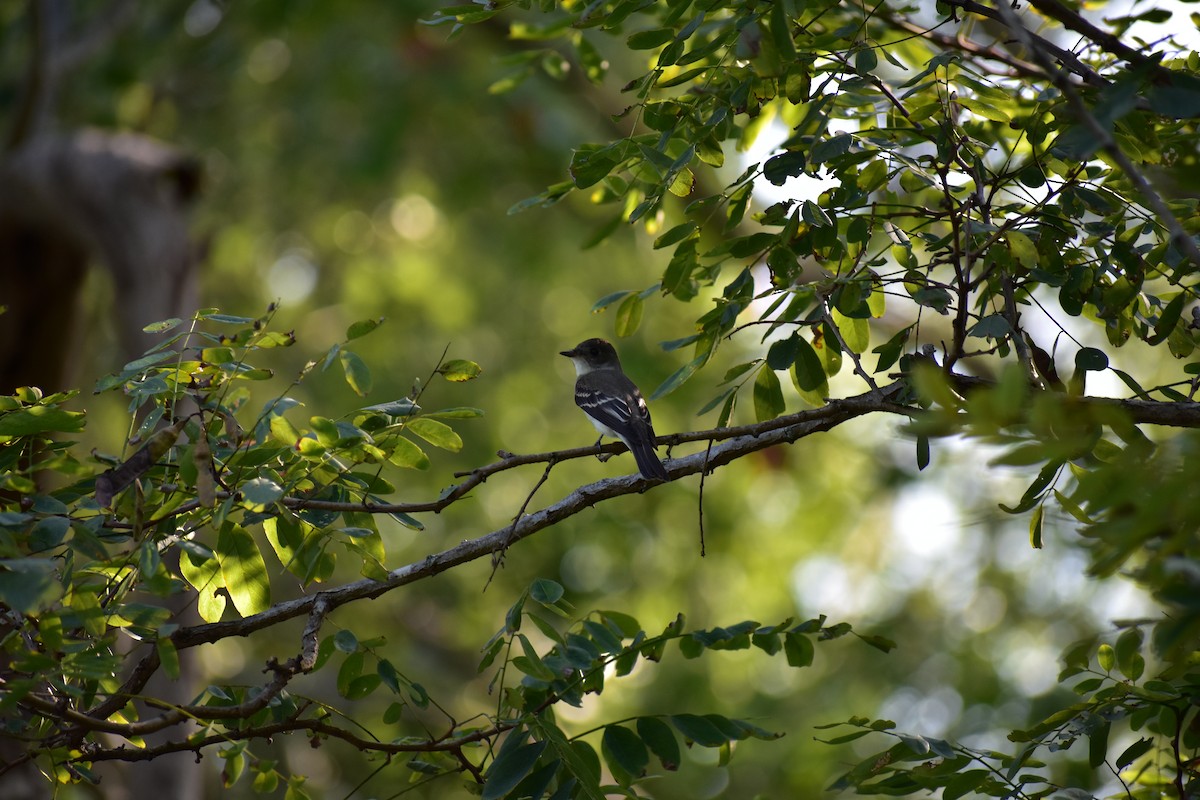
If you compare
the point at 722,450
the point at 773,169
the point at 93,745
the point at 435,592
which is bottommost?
the point at 435,592

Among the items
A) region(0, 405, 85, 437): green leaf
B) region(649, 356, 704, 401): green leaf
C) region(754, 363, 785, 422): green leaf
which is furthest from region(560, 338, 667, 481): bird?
region(0, 405, 85, 437): green leaf

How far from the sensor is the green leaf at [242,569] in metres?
3.16

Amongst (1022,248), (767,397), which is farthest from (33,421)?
(1022,248)

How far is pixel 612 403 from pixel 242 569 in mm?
3713

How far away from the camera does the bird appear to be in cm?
512

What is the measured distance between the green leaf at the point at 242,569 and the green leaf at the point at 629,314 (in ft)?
5.07

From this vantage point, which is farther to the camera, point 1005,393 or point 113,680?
point 113,680

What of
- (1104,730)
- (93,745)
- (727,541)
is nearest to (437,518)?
(727,541)

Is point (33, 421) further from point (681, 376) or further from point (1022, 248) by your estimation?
point (1022, 248)

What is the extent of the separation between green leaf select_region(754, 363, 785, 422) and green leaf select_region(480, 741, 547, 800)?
1420mm

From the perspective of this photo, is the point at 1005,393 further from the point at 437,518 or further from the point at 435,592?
the point at 435,592

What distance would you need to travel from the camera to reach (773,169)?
3191 mm

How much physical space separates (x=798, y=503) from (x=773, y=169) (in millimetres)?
10493

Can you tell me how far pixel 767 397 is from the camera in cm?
378
